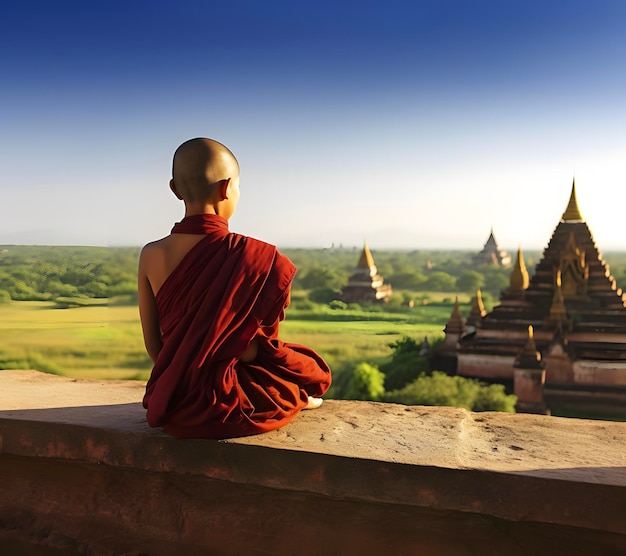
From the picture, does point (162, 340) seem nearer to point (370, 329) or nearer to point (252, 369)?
point (252, 369)

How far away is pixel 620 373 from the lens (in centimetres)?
1529

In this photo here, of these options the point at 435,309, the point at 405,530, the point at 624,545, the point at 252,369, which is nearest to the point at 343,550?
the point at 405,530

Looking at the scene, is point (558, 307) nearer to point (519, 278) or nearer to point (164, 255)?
point (519, 278)

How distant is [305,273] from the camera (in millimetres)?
32031

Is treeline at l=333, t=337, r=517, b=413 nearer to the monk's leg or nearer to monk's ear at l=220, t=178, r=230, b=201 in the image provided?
the monk's leg

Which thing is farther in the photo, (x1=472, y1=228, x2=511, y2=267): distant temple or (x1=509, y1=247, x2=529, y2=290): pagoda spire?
(x1=472, y1=228, x2=511, y2=267): distant temple

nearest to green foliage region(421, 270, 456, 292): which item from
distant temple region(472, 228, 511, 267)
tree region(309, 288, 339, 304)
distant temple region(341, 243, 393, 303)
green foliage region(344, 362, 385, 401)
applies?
distant temple region(472, 228, 511, 267)

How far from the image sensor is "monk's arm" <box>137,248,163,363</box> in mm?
1627

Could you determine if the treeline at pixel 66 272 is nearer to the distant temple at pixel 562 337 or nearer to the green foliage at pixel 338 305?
the distant temple at pixel 562 337

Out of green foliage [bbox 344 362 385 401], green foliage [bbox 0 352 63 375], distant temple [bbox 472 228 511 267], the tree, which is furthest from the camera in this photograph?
distant temple [bbox 472 228 511 267]

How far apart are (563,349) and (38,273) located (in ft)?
40.2

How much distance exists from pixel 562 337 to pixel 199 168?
15771 mm

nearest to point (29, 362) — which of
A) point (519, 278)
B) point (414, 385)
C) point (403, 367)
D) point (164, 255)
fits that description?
point (403, 367)

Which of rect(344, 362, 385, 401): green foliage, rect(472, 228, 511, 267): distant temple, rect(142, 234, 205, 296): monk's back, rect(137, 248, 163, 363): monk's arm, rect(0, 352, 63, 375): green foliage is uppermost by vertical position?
rect(472, 228, 511, 267): distant temple
